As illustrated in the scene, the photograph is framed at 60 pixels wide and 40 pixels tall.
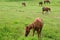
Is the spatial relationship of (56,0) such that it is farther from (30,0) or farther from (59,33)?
(59,33)


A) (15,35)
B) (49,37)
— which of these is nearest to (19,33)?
(15,35)

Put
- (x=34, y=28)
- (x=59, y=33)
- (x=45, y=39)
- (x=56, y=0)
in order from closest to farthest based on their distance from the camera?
1. (x=34, y=28)
2. (x=45, y=39)
3. (x=59, y=33)
4. (x=56, y=0)

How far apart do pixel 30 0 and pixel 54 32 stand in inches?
1234

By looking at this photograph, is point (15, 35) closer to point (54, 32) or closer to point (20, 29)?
point (20, 29)

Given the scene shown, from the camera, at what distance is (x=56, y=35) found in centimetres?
1363

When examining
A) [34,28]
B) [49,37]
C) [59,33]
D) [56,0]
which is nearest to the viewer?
[34,28]

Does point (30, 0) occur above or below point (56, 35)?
below

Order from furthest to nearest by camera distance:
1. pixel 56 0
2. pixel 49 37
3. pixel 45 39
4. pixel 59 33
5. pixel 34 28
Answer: pixel 56 0 < pixel 59 33 < pixel 49 37 < pixel 45 39 < pixel 34 28

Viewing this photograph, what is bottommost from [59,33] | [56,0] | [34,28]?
[56,0]

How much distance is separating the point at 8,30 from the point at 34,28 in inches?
119

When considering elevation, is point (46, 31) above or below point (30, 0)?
above

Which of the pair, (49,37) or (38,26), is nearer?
(38,26)

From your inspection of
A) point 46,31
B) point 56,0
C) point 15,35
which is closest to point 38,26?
point 15,35

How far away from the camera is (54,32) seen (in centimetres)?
1464
